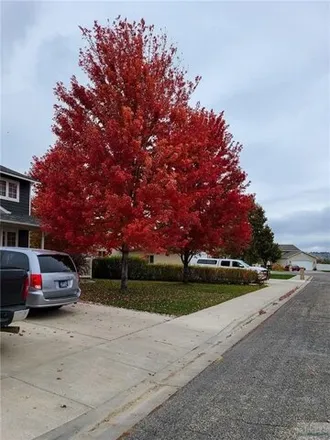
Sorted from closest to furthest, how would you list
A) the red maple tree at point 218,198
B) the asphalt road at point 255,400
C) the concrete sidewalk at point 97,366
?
the asphalt road at point 255,400 < the concrete sidewalk at point 97,366 < the red maple tree at point 218,198

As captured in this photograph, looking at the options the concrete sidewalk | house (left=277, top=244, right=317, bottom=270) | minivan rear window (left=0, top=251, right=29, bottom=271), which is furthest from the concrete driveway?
house (left=277, top=244, right=317, bottom=270)

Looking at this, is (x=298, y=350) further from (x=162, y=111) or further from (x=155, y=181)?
(x=162, y=111)

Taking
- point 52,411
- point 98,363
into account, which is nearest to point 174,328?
point 98,363

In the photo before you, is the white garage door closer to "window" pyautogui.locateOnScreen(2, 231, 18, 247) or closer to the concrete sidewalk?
"window" pyautogui.locateOnScreen(2, 231, 18, 247)

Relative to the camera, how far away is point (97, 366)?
6840 millimetres

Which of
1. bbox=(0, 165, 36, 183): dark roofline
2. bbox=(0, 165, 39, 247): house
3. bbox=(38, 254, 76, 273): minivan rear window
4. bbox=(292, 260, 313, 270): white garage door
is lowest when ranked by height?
bbox=(38, 254, 76, 273): minivan rear window

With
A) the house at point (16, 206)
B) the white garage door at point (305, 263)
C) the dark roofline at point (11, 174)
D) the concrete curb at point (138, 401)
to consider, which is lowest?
the concrete curb at point (138, 401)

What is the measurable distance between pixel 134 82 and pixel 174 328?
826cm

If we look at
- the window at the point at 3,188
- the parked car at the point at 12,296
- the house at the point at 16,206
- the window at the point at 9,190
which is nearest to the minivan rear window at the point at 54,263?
the parked car at the point at 12,296

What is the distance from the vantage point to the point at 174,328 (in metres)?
10.4

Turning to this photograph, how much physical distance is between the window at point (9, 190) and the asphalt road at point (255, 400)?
16651mm

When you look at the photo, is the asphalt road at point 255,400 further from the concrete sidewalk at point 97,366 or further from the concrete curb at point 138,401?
the concrete sidewalk at point 97,366

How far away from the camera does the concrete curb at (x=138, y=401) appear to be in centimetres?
458

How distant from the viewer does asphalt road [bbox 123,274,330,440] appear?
15.0ft
